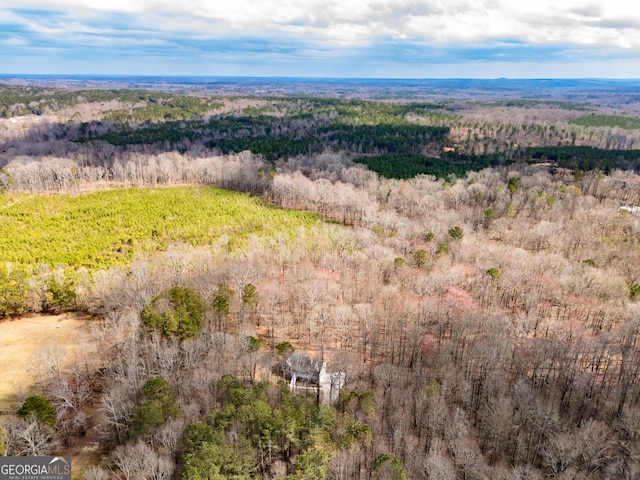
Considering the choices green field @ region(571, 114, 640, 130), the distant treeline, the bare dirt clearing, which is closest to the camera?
the bare dirt clearing

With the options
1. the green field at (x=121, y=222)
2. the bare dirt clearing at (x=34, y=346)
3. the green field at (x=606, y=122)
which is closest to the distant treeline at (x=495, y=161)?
the green field at (x=121, y=222)

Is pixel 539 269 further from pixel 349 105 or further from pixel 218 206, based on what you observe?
pixel 349 105

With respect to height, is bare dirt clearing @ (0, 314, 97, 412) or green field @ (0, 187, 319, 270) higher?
green field @ (0, 187, 319, 270)

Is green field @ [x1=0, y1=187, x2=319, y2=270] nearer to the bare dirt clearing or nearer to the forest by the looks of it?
the forest

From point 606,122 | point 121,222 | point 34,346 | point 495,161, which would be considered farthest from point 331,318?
point 606,122

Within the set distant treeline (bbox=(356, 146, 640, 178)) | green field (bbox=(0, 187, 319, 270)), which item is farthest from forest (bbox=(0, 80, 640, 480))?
distant treeline (bbox=(356, 146, 640, 178))

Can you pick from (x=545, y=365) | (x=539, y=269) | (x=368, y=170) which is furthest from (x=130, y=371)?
(x=368, y=170)
